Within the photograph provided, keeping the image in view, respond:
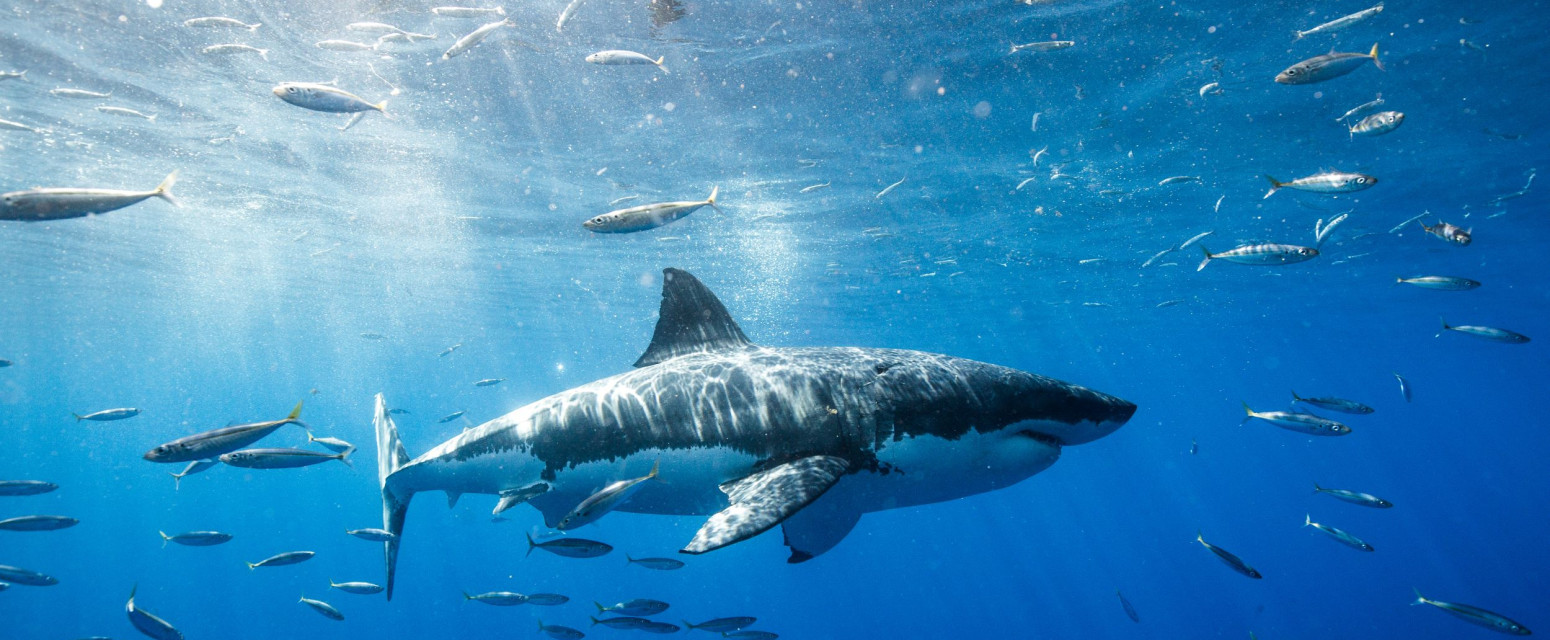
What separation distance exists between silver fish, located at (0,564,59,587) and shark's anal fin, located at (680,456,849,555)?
32.2ft

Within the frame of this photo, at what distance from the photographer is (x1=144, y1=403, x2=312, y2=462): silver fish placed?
4.41m

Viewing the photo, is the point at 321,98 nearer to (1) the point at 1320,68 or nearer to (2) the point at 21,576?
(2) the point at 21,576

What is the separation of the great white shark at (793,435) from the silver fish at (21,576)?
7.01 m

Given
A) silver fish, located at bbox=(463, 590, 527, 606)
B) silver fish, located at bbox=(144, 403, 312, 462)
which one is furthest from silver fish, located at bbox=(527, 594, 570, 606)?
silver fish, located at bbox=(144, 403, 312, 462)

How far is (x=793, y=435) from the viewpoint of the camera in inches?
167

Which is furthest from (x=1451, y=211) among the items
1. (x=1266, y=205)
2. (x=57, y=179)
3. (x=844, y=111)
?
(x=57, y=179)

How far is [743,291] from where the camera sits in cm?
3169

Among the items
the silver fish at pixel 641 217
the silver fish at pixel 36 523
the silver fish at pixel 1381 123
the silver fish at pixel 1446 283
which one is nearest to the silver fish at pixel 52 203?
the silver fish at pixel 641 217

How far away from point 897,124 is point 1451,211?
18.4 m

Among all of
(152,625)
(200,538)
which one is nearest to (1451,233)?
(152,625)

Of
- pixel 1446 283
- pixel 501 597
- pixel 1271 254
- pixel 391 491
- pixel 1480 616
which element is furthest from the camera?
pixel 501 597

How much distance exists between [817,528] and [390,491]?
3.94m

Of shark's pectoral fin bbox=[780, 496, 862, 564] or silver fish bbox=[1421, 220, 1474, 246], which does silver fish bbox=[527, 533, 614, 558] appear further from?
silver fish bbox=[1421, 220, 1474, 246]

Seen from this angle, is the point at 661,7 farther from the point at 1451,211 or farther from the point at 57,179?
the point at 1451,211
